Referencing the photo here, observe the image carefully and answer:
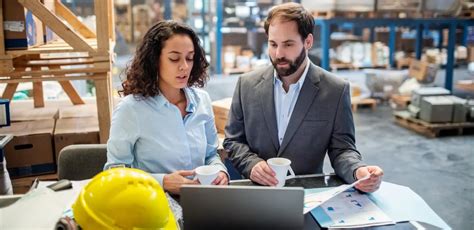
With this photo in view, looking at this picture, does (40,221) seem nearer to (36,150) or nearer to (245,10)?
(36,150)

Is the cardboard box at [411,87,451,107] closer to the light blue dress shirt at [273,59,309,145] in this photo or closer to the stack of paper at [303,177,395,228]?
the light blue dress shirt at [273,59,309,145]

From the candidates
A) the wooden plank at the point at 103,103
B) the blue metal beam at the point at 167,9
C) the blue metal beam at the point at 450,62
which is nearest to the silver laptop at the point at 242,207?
the wooden plank at the point at 103,103

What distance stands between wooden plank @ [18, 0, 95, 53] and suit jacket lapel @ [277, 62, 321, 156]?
1.54 m

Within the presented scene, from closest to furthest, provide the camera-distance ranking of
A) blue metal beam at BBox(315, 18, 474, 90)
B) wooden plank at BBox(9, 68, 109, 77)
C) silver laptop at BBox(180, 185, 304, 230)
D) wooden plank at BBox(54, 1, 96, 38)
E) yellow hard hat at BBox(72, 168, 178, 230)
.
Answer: yellow hard hat at BBox(72, 168, 178, 230) < silver laptop at BBox(180, 185, 304, 230) < wooden plank at BBox(9, 68, 109, 77) < wooden plank at BBox(54, 1, 96, 38) < blue metal beam at BBox(315, 18, 474, 90)

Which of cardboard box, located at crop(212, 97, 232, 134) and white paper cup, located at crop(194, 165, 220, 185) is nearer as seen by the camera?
white paper cup, located at crop(194, 165, 220, 185)

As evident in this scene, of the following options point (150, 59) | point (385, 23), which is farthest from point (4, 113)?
point (385, 23)

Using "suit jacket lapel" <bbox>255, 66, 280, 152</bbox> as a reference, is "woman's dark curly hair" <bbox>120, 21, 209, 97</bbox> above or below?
above

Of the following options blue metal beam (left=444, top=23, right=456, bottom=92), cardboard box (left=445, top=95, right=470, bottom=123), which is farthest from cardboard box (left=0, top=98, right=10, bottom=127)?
blue metal beam (left=444, top=23, right=456, bottom=92)

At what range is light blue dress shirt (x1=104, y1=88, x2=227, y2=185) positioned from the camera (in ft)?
6.63

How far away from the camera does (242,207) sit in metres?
1.45

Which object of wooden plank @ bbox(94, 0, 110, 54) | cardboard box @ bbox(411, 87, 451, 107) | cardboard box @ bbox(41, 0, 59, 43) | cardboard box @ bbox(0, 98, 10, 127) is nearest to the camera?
cardboard box @ bbox(0, 98, 10, 127)

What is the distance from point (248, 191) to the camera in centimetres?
142

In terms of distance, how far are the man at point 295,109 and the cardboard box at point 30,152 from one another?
1.61 meters

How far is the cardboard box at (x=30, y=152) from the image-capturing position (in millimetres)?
3242
